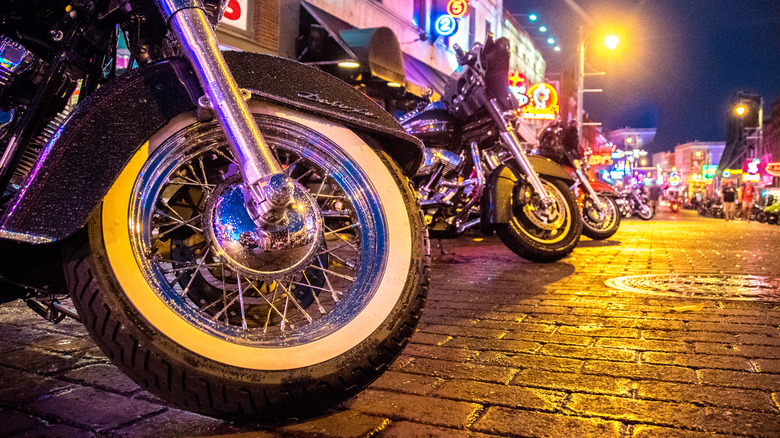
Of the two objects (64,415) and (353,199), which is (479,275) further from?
(64,415)

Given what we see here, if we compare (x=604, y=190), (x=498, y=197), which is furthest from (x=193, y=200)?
(x=604, y=190)

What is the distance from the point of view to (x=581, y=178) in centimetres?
816

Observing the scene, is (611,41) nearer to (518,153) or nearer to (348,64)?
(348,64)

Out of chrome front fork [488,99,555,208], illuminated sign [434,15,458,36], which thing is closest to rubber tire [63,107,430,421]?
chrome front fork [488,99,555,208]

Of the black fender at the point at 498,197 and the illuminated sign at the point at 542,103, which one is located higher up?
the illuminated sign at the point at 542,103

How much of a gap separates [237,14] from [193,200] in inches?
376

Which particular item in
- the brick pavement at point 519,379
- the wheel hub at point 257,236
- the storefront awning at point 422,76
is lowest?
the brick pavement at point 519,379

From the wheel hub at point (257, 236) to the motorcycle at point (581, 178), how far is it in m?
7.02

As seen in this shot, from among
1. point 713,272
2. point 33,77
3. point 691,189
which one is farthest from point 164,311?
point 691,189

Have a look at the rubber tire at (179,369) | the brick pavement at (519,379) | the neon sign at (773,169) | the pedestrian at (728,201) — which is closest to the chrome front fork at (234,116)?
the rubber tire at (179,369)

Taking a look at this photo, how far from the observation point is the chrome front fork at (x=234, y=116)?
5.03ft

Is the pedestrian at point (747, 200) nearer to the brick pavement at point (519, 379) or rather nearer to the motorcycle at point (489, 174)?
the motorcycle at point (489, 174)

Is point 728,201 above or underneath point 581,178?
underneath

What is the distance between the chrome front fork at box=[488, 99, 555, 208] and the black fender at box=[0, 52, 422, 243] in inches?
146
